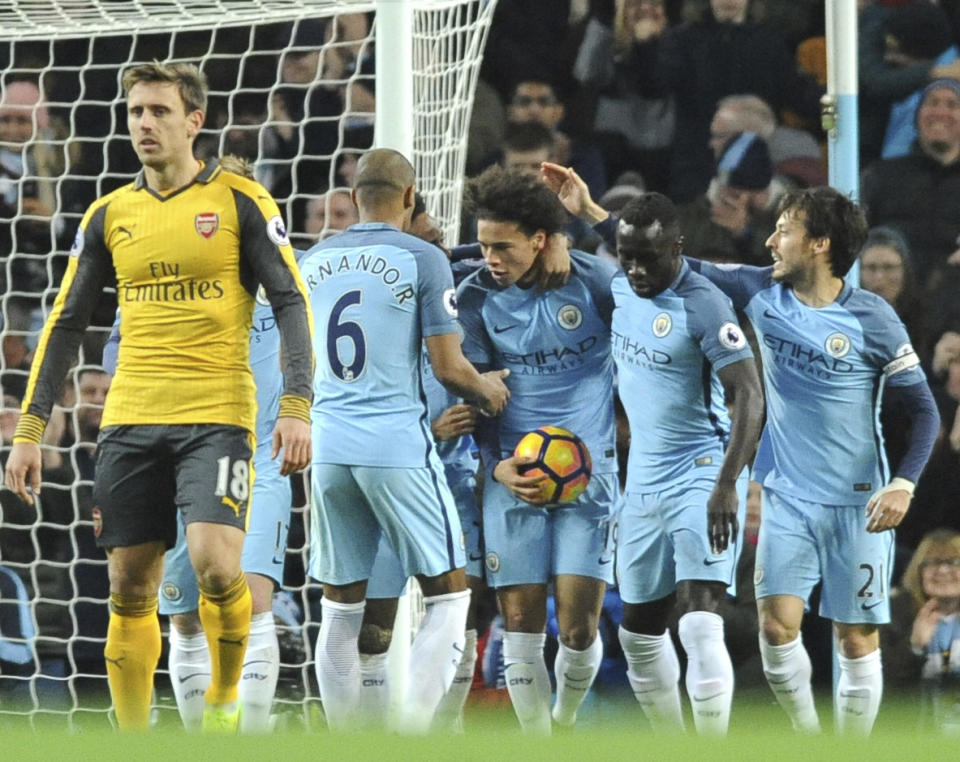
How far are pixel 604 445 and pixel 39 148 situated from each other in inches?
156

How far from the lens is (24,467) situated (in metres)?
5.24

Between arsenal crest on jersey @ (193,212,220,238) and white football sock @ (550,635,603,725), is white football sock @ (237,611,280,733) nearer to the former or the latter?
white football sock @ (550,635,603,725)

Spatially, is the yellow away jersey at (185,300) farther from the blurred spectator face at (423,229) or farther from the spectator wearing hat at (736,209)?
the spectator wearing hat at (736,209)

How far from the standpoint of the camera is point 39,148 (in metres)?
8.99

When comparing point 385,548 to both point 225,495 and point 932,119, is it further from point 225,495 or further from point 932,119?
point 932,119

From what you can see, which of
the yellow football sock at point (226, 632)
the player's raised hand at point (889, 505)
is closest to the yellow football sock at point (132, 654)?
the yellow football sock at point (226, 632)

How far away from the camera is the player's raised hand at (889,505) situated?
6.07 m

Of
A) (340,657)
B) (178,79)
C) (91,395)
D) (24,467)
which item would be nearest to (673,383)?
(340,657)

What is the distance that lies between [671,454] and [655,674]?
0.76m

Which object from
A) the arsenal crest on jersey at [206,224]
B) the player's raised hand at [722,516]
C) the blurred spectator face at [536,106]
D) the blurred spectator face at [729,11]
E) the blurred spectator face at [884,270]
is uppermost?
the blurred spectator face at [729,11]

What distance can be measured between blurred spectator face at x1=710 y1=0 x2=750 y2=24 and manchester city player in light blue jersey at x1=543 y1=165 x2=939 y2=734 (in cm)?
334

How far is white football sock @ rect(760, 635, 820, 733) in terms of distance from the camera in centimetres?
624

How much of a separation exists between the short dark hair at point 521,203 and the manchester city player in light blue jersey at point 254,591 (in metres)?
0.82

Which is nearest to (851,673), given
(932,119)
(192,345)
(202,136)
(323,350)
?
(323,350)
